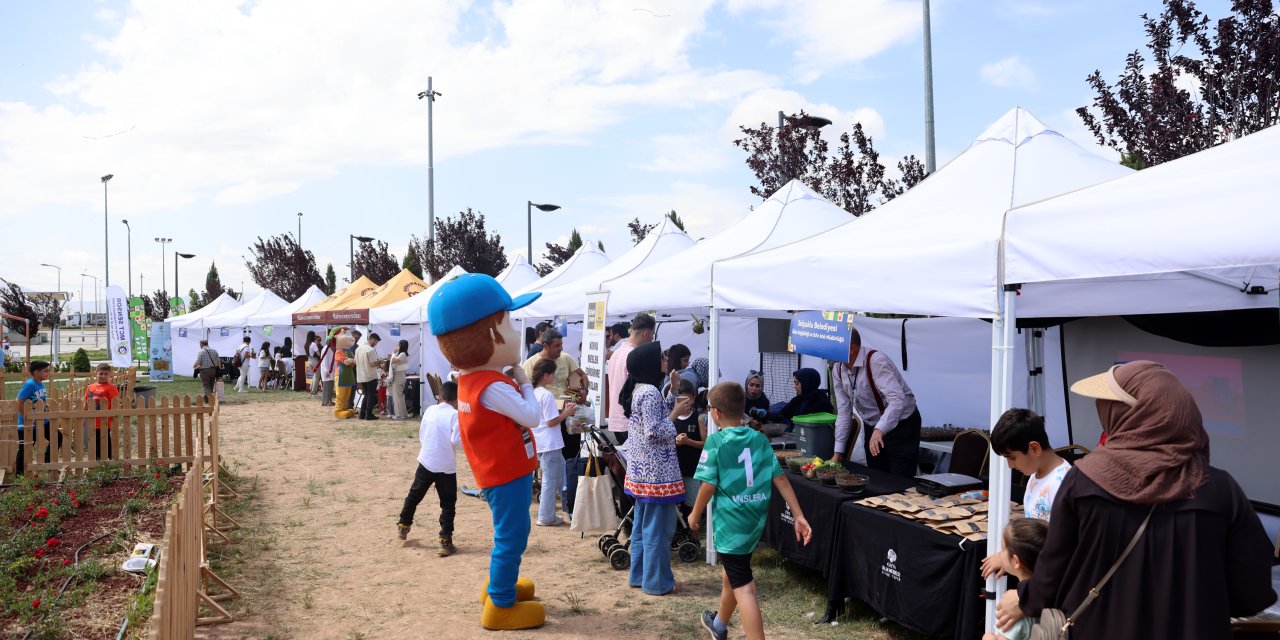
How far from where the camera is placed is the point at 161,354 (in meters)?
27.7

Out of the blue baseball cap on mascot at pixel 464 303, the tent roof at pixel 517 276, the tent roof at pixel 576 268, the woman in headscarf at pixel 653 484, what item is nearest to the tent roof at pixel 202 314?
the tent roof at pixel 517 276

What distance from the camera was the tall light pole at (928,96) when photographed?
35.6 ft

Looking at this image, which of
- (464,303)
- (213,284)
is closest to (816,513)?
(464,303)

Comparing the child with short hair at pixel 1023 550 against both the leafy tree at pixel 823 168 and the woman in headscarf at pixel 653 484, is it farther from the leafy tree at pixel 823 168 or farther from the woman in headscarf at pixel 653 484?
the leafy tree at pixel 823 168

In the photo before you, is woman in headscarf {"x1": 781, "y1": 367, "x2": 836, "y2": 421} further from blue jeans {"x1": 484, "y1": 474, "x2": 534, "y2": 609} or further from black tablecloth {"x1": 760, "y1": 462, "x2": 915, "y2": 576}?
blue jeans {"x1": 484, "y1": 474, "x2": 534, "y2": 609}

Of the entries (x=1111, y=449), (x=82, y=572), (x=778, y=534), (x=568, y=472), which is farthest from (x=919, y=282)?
(x=82, y=572)

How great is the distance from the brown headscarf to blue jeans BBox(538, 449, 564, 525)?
220 inches

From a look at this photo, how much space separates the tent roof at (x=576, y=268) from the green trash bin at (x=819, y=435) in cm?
749

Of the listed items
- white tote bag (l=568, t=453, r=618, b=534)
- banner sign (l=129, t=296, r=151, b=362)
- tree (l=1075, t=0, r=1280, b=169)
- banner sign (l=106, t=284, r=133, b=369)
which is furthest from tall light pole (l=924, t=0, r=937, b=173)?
banner sign (l=129, t=296, r=151, b=362)

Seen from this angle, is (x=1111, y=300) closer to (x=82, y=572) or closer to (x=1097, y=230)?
(x=1097, y=230)

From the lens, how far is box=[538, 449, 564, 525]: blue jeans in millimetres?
7348

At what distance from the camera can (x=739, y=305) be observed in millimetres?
5578

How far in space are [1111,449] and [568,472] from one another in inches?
221

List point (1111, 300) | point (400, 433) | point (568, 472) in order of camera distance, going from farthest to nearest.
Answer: point (400, 433) < point (568, 472) < point (1111, 300)
